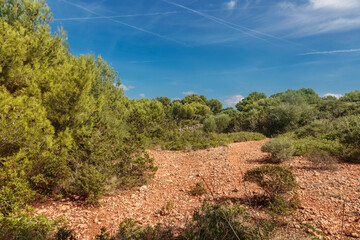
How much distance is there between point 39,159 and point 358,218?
22.8 ft

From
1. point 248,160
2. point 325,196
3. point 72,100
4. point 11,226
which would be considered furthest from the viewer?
point 248,160

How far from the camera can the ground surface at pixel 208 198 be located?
3520 mm

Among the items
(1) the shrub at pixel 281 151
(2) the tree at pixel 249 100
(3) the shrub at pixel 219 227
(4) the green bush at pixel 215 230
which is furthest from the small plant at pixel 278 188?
(2) the tree at pixel 249 100

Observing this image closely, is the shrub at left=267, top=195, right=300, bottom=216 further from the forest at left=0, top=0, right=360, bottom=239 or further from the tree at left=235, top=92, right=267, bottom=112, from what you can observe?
the tree at left=235, top=92, right=267, bottom=112

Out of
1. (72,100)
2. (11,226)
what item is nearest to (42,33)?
(72,100)

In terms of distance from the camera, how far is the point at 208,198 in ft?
15.7

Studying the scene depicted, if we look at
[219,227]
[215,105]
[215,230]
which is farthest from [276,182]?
[215,105]

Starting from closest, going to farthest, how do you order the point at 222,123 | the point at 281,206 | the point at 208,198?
the point at 281,206
the point at 208,198
the point at 222,123

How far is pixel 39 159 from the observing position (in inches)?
181

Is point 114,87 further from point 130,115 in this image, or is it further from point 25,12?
point 25,12

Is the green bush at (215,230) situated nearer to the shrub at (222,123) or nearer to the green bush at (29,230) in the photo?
the green bush at (29,230)

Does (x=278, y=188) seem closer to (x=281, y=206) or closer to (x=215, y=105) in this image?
(x=281, y=206)

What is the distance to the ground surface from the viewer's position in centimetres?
352

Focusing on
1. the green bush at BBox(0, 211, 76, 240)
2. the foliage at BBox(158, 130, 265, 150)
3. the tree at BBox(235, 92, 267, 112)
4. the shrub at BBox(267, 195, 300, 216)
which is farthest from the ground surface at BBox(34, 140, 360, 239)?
the tree at BBox(235, 92, 267, 112)
